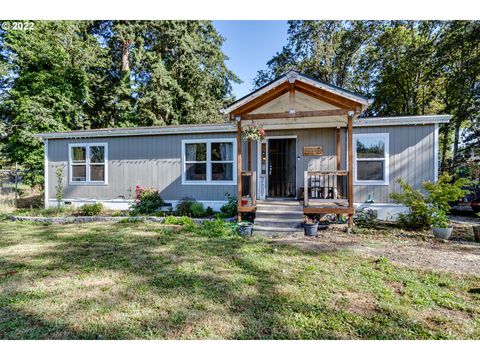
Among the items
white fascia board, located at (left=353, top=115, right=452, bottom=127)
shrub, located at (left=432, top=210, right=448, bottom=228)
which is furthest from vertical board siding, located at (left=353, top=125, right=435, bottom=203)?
shrub, located at (left=432, top=210, right=448, bottom=228)

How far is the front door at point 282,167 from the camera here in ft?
28.0

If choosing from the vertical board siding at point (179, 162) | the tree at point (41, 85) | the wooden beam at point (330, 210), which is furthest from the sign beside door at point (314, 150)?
the tree at point (41, 85)

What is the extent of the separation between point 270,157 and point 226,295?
6.14 metres

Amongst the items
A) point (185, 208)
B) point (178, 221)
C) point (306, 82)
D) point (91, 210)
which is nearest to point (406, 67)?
point (306, 82)

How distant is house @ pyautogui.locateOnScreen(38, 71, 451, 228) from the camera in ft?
21.5

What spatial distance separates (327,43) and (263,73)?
5.24 meters

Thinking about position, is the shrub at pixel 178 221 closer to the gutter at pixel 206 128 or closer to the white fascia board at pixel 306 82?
the gutter at pixel 206 128

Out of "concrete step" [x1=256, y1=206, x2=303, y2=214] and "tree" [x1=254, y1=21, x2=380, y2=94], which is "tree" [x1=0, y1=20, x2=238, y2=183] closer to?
"tree" [x1=254, y1=21, x2=380, y2=94]

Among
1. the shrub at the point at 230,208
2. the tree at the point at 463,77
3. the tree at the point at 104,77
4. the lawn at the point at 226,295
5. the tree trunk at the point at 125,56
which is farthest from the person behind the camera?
the tree trunk at the point at 125,56

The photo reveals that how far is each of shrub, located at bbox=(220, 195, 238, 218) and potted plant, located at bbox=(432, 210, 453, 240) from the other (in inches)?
200

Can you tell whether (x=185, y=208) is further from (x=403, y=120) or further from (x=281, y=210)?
(x=403, y=120)

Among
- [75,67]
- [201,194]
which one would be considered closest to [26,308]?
[201,194]

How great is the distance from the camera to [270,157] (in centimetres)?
866

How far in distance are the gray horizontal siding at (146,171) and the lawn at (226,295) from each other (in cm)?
407
